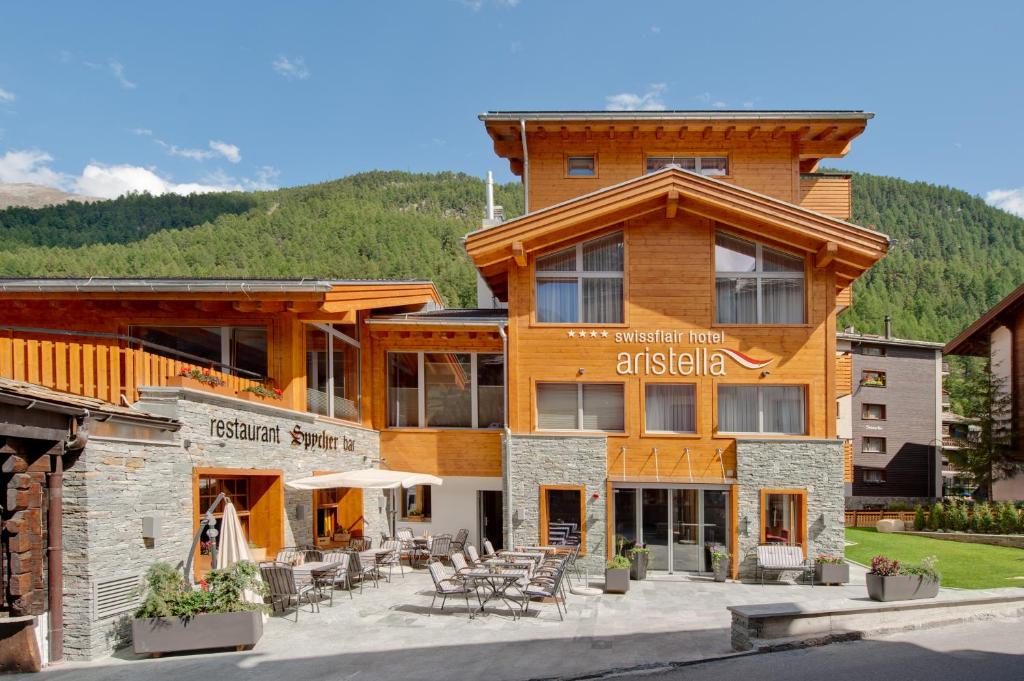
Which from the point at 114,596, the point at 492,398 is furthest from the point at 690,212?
the point at 114,596

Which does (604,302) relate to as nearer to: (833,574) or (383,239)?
(833,574)

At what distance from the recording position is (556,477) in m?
18.0

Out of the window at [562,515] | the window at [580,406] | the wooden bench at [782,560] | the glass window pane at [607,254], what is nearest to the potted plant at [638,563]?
the window at [562,515]

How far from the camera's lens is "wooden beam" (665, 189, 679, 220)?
1791cm

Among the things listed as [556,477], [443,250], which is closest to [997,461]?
[556,477]

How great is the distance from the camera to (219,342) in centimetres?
1605

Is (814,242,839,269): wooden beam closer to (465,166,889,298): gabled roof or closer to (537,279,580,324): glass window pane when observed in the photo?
(465,166,889,298): gabled roof

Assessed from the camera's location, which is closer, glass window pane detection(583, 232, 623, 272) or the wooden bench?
the wooden bench

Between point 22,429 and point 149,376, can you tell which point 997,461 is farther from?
point 22,429

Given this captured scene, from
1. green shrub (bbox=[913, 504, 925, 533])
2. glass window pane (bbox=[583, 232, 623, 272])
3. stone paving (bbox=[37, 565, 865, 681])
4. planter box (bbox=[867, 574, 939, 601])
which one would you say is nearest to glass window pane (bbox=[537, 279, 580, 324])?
glass window pane (bbox=[583, 232, 623, 272])

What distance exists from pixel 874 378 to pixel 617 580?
33.6m

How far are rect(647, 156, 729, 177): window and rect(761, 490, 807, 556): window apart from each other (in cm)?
899

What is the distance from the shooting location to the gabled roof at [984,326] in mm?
28312

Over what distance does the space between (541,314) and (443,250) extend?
67.6 m
